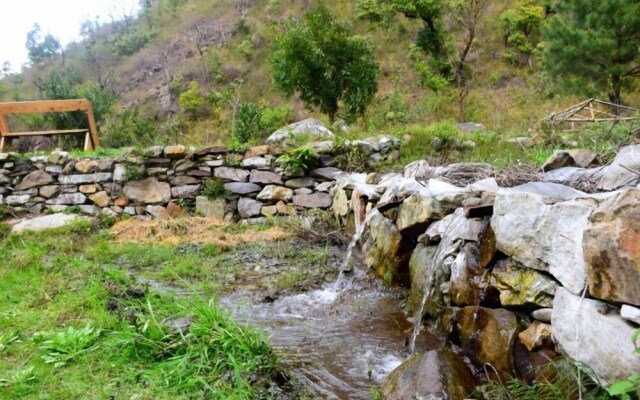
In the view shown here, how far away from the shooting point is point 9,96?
19.9 meters

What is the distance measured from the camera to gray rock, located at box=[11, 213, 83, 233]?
16.9 ft

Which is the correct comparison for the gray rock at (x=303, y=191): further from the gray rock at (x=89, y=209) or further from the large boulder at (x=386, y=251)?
the gray rock at (x=89, y=209)

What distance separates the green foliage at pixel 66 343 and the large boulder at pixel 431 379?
143cm

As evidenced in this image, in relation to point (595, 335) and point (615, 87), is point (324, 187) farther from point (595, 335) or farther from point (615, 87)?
point (615, 87)

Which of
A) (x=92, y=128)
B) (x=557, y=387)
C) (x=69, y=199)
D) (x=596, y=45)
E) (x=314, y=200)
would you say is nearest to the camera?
(x=557, y=387)

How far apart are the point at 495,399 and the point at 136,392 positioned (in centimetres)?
146

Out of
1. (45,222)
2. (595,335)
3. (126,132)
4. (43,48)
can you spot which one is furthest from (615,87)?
(43,48)

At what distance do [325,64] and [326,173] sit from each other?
Answer: 2.43 metres

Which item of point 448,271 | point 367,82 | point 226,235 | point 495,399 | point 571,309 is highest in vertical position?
point 367,82

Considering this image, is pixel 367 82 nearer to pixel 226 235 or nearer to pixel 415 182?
pixel 226 235

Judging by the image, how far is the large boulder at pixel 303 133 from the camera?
5691mm

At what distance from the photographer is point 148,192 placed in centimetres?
569

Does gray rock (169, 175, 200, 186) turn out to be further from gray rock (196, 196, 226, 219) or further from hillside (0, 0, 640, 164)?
hillside (0, 0, 640, 164)

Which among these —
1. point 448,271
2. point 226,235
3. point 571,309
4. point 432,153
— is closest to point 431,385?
point 571,309
